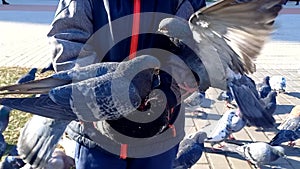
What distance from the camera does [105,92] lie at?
6.48 ft

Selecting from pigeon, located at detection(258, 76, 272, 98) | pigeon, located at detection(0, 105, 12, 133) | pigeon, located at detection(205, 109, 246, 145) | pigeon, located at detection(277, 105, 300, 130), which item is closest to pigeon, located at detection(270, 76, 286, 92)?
pigeon, located at detection(258, 76, 272, 98)

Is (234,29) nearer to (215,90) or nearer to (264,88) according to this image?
(264,88)

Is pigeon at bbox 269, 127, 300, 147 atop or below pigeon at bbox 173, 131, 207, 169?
below

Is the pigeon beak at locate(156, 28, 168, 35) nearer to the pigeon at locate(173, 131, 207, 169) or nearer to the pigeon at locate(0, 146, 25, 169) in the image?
the pigeon at locate(173, 131, 207, 169)

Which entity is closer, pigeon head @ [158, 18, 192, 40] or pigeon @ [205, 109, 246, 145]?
pigeon head @ [158, 18, 192, 40]

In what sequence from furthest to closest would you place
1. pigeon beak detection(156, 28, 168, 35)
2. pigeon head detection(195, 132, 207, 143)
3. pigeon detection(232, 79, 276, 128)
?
pigeon head detection(195, 132, 207, 143) < pigeon detection(232, 79, 276, 128) < pigeon beak detection(156, 28, 168, 35)

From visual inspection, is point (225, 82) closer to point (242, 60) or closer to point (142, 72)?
point (242, 60)

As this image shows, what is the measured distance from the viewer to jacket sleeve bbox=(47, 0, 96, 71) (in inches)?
83.7

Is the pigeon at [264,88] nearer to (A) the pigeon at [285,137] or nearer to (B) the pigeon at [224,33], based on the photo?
(A) the pigeon at [285,137]

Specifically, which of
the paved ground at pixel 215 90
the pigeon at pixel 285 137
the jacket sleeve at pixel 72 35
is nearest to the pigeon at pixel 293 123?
the pigeon at pixel 285 137

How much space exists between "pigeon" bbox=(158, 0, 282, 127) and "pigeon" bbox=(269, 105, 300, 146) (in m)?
2.68

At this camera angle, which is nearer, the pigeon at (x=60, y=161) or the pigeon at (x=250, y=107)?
the pigeon at (x=250, y=107)

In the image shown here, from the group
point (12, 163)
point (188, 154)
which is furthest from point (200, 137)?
point (12, 163)

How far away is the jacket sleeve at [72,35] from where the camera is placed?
212cm
